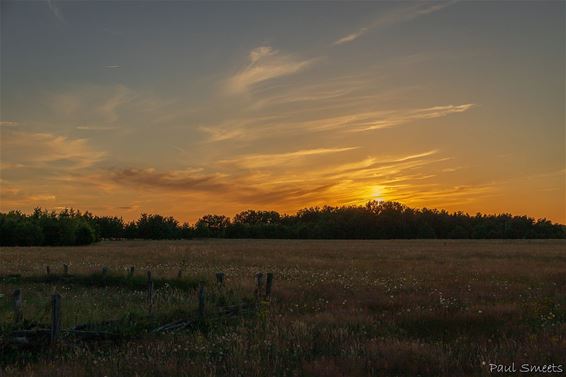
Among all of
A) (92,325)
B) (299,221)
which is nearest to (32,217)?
(299,221)

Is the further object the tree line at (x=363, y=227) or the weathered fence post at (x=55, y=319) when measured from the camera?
the tree line at (x=363, y=227)

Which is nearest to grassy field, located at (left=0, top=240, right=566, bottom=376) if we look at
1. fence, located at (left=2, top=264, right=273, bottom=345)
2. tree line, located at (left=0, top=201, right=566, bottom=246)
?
fence, located at (left=2, top=264, right=273, bottom=345)

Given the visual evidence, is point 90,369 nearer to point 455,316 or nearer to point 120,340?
point 120,340

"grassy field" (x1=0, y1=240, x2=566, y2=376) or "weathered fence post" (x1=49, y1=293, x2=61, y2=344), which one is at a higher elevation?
"weathered fence post" (x1=49, y1=293, x2=61, y2=344)

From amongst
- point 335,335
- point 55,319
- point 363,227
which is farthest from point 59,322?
point 363,227

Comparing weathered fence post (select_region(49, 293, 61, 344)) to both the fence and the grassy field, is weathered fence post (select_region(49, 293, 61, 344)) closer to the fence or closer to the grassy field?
the fence

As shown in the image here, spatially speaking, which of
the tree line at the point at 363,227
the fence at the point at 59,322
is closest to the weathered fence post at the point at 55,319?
the fence at the point at 59,322

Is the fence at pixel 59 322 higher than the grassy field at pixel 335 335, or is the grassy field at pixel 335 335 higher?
the fence at pixel 59 322

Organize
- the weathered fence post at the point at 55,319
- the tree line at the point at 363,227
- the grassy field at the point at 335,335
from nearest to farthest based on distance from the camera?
the grassy field at the point at 335,335 → the weathered fence post at the point at 55,319 → the tree line at the point at 363,227

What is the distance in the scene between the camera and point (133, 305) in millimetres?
16203

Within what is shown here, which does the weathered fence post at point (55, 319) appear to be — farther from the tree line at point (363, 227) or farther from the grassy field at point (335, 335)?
the tree line at point (363, 227)

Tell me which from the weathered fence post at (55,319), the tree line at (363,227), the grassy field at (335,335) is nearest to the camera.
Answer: the grassy field at (335,335)

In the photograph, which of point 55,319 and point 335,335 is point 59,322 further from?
point 335,335

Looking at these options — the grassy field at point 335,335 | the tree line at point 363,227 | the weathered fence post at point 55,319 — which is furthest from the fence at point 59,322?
the tree line at point 363,227
